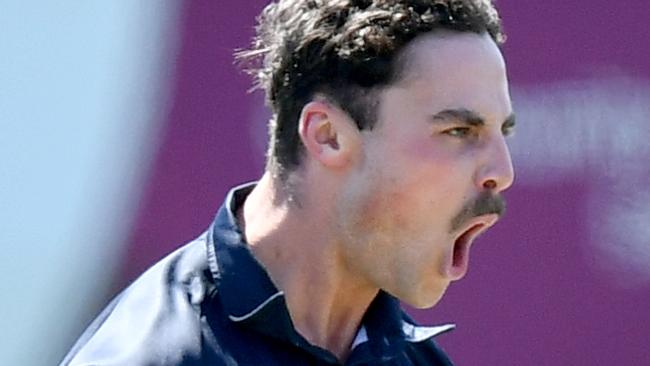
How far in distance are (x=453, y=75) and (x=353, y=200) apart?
166 mm

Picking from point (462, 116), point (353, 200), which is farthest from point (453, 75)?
point (353, 200)

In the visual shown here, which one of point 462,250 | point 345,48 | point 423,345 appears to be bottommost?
point 423,345

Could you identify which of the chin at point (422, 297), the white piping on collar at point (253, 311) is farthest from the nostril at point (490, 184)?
the white piping on collar at point (253, 311)

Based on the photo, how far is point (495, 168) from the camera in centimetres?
167

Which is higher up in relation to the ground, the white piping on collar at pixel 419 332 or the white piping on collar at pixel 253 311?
the white piping on collar at pixel 253 311

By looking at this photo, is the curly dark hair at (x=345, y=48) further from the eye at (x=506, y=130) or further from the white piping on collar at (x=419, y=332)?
the white piping on collar at (x=419, y=332)

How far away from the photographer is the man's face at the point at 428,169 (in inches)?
65.9

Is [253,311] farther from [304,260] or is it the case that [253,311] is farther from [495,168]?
[495,168]

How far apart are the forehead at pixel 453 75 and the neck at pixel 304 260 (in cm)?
16

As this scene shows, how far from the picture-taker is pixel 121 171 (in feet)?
9.64

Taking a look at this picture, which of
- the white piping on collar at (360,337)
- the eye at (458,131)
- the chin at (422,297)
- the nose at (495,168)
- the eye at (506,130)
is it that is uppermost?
the eye at (458,131)

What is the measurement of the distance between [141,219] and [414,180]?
4.31 feet

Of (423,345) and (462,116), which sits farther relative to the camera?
(423,345)

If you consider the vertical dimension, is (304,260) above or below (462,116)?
below
